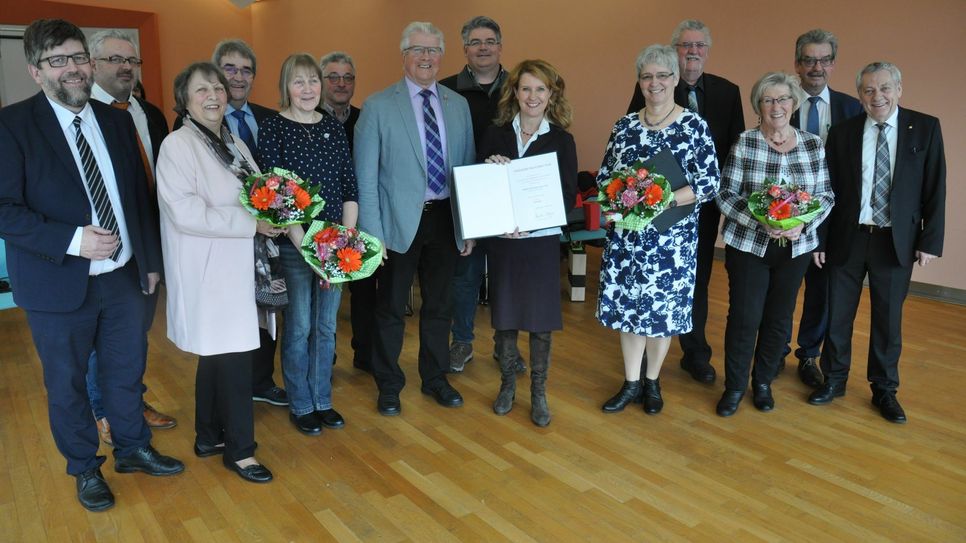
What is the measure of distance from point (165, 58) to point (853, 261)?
12.0 meters

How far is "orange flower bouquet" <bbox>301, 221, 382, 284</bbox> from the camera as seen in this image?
9.73 feet

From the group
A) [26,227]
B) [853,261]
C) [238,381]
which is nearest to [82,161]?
[26,227]

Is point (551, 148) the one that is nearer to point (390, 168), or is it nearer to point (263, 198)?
point (390, 168)

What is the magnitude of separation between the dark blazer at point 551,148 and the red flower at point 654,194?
1.24 ft

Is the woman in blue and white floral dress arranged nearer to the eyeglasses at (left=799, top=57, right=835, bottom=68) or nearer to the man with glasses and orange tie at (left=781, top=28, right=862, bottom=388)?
the man with glasses and orange tie at (left=781, top=28, right=862, bottom=388)

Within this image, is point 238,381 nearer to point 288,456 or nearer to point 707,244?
point 288,456

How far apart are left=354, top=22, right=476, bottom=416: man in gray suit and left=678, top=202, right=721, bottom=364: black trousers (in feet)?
4.49

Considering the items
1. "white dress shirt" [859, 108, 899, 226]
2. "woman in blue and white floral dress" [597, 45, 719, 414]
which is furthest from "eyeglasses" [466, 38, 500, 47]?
"white dress shirt" [859, 108, 899, 226]

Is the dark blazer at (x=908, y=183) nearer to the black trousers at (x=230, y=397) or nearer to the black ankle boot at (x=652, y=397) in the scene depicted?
the black ankle boot at (x=652, y=397)

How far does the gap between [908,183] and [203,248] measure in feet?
10.7

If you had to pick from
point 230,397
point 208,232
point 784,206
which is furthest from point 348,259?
point 784,206

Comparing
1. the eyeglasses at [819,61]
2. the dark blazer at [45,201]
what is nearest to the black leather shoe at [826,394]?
the eyeglasses at [819,61]

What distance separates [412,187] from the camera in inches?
137

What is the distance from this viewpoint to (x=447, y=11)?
10.1 metres
